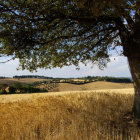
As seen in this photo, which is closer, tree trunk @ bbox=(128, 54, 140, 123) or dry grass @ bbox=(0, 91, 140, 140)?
dry grass @ bbox=(0, 91, 140, 140)

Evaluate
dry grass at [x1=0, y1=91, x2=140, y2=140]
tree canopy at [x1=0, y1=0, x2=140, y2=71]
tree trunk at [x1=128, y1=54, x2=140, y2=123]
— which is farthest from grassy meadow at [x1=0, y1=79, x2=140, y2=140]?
tree canopy at [x1=0, y1=0, x2=140, y2=71]

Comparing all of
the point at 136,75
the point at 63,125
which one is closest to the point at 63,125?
the point at 63,125

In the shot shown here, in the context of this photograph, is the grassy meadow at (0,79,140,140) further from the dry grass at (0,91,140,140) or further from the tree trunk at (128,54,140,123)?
the tree trunk at (128,54,140,123)

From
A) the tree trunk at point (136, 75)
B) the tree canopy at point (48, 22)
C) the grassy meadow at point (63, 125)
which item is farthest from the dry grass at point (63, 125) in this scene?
the tree canopy at point (48, 22)

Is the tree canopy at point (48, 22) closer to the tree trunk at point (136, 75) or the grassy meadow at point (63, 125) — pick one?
the tree trunk at point (136, 75)

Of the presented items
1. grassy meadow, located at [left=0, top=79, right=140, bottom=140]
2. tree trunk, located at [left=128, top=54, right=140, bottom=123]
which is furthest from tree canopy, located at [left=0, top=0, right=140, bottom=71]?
grassy meadow, located at [left=0, top=79, right=140, bottom=140]

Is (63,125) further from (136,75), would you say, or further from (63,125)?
(136,75)

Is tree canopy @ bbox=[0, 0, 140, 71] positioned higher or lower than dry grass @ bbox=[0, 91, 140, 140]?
higher

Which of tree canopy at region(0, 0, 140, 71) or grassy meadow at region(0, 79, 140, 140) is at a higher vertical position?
tree canopy at region(0, 0, 140, 71)

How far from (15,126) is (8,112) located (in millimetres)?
1945

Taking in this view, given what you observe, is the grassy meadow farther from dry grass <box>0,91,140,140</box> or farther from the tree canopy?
the tree canopy

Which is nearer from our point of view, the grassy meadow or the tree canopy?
the grassy meadow

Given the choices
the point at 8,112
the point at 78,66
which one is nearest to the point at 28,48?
the point at 8,112

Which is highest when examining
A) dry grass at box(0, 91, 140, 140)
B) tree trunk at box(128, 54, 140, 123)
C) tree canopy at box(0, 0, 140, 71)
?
tree canopy at box(0, 0, 140, 71)
